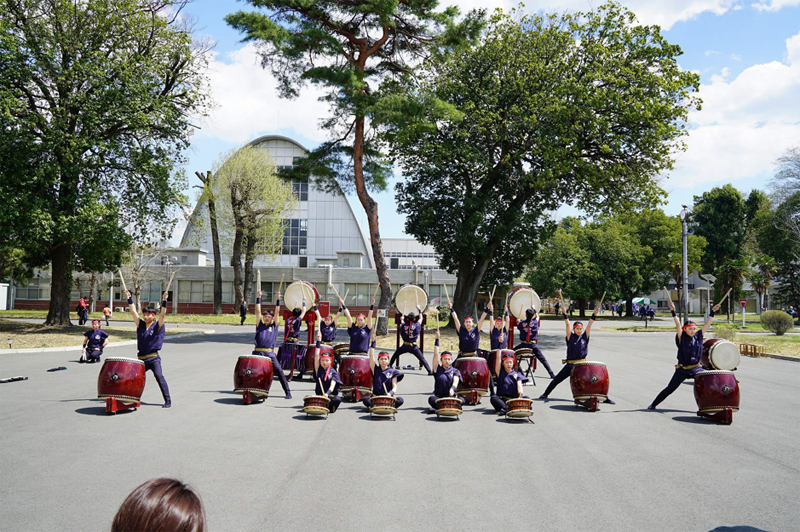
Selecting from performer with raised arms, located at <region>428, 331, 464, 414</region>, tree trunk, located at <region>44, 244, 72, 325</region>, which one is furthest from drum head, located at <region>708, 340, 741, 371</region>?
tree trunk, located at <region>44, 244, 72, 325</region>

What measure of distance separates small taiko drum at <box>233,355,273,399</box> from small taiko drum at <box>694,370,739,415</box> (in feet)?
26.8

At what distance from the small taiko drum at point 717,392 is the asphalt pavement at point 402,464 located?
1.04 ft

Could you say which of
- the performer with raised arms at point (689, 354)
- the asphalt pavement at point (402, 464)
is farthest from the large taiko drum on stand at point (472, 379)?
the performer with raised arms at point (689, 354)

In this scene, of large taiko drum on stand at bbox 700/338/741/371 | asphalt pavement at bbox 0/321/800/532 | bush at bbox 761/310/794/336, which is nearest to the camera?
asphalt pavement at bbox 0/321/800/532

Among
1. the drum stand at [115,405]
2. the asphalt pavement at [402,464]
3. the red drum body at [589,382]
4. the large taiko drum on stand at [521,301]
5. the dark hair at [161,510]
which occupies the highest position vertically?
the large taiko drum on stand at [521,301]

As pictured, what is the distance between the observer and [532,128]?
27.2m

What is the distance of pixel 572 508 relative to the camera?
229 inches

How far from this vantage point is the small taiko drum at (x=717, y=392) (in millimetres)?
10312

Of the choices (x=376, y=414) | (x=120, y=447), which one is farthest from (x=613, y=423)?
(x=120, y=447)

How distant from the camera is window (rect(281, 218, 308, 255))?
69.2 meters

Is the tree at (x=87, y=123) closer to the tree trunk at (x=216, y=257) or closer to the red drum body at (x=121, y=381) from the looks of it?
the red drum body at (x=121, y=381)

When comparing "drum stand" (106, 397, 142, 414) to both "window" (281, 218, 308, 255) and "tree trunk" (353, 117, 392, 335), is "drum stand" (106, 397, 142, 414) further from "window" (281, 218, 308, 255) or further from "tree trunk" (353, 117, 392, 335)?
"window" (281, 218, 308, 255)

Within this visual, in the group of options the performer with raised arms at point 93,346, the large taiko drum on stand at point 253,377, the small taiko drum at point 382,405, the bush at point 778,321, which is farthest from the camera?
the bush at point 778,321

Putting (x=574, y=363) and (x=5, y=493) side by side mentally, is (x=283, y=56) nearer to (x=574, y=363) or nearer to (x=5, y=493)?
(x=574, y=363)
